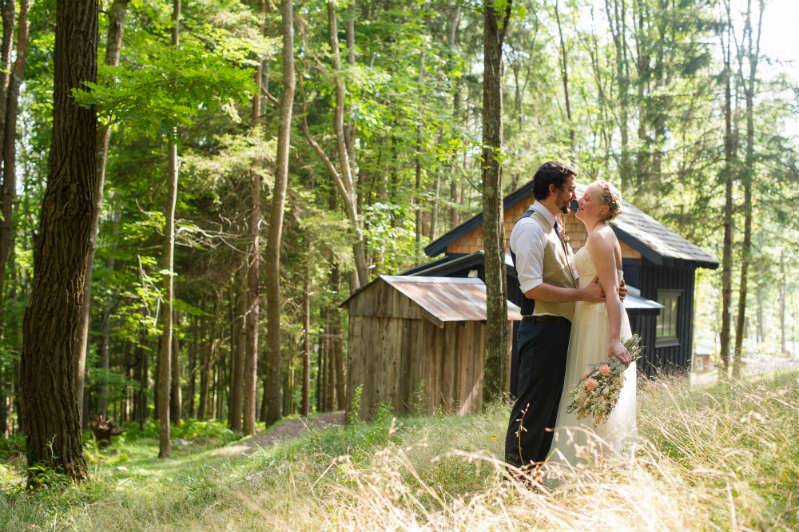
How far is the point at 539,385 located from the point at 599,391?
0.46 m

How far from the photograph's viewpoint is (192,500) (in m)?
6.39

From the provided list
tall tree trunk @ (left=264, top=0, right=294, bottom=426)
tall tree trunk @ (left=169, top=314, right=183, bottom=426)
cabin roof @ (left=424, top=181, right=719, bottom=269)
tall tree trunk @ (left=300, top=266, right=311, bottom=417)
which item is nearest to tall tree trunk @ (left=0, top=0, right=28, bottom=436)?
tall tree trunk @ (left=264, top=0, right=294, bottom=426)

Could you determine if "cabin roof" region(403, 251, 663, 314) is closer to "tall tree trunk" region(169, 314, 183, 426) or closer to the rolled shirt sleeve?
"tall tree trunk" region(169, 314, 183, 426)

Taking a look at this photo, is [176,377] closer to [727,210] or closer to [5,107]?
[5,107]

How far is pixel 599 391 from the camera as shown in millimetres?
4059

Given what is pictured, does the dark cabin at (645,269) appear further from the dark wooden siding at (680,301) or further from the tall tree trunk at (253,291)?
the tall tree trunk at (253,291)

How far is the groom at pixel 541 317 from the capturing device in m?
4.40

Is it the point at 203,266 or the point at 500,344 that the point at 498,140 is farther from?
the point at 203,266

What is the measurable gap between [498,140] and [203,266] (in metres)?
12.7

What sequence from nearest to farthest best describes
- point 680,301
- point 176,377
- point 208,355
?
point 680,301
point 176,377
point 208,355

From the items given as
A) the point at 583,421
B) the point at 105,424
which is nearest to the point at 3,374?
the point at 105,424

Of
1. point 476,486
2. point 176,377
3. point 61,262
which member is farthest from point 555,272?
point 176,377

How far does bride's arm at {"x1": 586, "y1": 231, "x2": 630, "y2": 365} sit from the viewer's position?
423 cm

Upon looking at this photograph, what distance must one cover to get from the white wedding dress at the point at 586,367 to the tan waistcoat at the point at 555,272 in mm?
86
